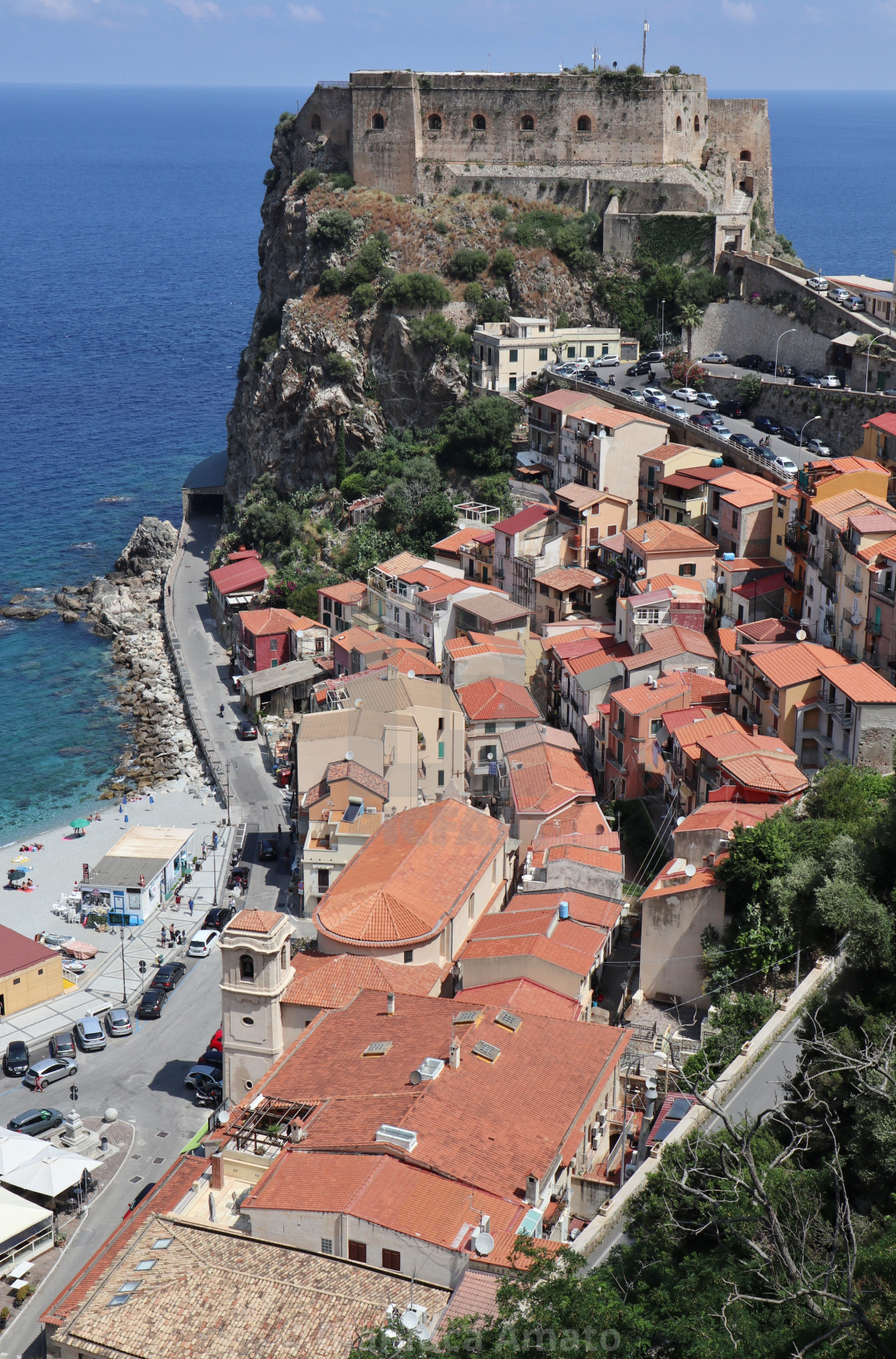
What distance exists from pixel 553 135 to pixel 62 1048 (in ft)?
169

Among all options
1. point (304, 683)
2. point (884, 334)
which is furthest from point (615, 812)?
point (884, 334)

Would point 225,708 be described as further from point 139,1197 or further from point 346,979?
point 139,1197

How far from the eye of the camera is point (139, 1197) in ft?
93.4

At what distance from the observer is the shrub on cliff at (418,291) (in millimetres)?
65188

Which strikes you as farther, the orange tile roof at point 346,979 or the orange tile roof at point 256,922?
the orange tile roof at point 346,979

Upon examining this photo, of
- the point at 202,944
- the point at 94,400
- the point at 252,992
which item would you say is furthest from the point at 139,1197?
the point at 94,400

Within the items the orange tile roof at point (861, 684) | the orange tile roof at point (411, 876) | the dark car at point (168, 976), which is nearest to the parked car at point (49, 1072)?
the dark car at point (168, 976)

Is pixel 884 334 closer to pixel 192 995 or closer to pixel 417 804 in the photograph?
pixel 417 804

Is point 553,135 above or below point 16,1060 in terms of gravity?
above

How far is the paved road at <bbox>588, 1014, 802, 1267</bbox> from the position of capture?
2288 cm

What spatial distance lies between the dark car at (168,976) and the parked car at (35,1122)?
5533mm

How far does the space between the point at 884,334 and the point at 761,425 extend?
549 centimetres

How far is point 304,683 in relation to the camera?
174ft

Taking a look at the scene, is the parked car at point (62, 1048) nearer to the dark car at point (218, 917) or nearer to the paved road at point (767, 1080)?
the dark car at point (218, 917)
